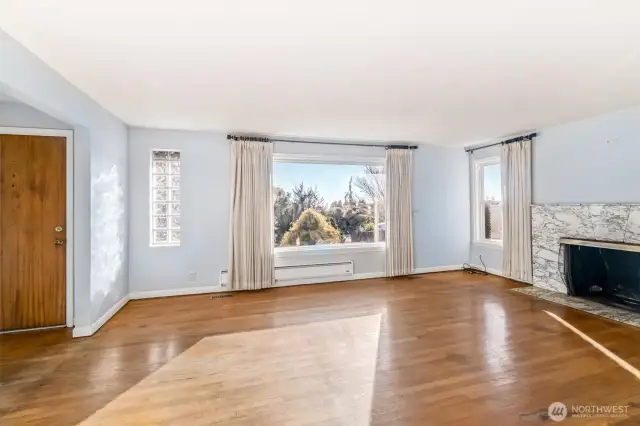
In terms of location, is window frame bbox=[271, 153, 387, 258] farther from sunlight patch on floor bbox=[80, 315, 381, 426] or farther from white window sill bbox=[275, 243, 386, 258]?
sunlight patch on floor bbox=[80, 315, 381, 426]

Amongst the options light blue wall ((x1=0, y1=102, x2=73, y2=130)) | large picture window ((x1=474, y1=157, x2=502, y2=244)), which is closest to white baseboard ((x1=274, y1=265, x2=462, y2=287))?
large picture window ((x1=474, y1=157, x2=502, y2=244))

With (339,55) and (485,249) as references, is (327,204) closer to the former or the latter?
(485,249)

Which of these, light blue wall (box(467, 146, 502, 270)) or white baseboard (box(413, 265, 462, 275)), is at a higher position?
light blue wall (box(467, 146, 502, 270))

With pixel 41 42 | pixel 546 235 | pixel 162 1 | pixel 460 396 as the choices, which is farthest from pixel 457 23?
pixel 546 235

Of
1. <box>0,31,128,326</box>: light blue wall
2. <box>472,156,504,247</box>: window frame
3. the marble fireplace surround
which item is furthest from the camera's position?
<box>472,156,504,247</box>: window frame

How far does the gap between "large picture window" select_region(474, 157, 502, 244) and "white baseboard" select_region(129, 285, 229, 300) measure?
4.78 m

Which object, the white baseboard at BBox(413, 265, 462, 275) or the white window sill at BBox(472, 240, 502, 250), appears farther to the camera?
the white baseboard at BBox(413, 265, 462, 275)

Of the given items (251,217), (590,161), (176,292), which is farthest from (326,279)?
(590,161)

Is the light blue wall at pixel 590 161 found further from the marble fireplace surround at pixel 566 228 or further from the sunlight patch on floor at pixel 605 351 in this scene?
the sunlight patch on floor at pixel 605 351

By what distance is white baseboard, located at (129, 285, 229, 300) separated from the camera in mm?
4727

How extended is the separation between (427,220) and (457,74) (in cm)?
378

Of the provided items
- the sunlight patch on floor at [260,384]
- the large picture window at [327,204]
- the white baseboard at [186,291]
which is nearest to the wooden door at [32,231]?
the white baseboard at [186,291]

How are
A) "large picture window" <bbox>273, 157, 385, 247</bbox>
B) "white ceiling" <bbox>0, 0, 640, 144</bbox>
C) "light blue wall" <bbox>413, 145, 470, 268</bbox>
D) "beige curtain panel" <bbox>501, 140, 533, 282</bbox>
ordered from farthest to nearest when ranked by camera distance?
1. "light blue wall" <bbox>413, 145, 470, 268</bbox>
2. "large picture window" <bbox>273, 157, 385, 247</bbox>
3. "beige curtain panel" <bbox>501, 140, 533, 282</bbox>
4. "white ceiling" <bbox>0, 0, 640, 144</bbox>

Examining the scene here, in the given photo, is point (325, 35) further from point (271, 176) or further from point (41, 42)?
point (271, 176)
